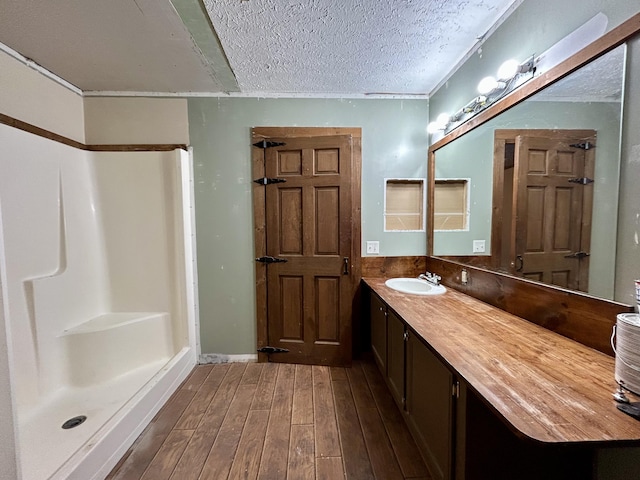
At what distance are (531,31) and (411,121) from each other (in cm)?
111

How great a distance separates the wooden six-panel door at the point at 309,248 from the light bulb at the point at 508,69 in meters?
1.11

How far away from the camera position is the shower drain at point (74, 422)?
1.58 m

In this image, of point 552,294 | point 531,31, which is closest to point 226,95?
point 531,31

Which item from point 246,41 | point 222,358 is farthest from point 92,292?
point 246,41

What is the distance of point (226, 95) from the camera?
2.30 metres

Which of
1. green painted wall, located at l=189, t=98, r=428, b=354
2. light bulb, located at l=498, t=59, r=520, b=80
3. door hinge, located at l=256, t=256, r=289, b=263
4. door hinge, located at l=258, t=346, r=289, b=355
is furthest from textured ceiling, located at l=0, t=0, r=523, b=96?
door hinge, located at l=258, t=346, r=289, b=355

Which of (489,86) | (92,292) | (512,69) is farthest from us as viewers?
(92,292)

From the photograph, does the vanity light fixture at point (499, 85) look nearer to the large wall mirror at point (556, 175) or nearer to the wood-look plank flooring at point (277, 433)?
the large wall mirror at point (556, 175)

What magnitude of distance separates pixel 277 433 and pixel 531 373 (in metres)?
1.41

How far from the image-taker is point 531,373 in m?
0.88

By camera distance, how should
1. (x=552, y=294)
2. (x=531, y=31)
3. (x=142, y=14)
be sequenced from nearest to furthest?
(x=552, y=294) → (x=531, y=31) → (x=142, y=14)

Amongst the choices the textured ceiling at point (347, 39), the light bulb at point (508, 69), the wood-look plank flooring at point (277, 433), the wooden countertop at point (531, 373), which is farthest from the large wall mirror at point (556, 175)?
the wood-look plank flooring at point (277, 433)

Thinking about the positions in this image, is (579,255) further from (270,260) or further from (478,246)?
(270,260)

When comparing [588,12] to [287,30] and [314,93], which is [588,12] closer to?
[287,30]
